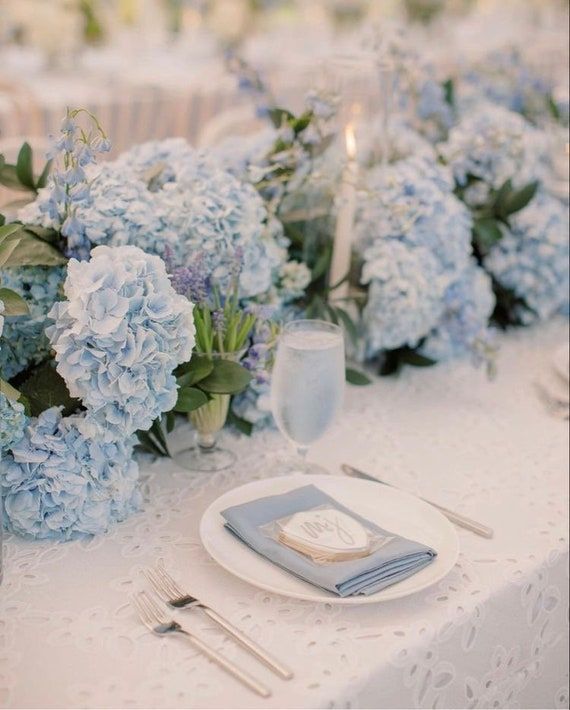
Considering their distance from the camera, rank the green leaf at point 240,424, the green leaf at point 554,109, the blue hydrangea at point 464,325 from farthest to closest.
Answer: the green leaf at point 554,109, the blue hydrangea at point 464,325, the green leaf at point 240,424

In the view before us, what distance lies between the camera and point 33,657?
0.85 meters

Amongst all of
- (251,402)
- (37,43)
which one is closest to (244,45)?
(37,43)

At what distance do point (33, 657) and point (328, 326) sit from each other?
1.60 feet

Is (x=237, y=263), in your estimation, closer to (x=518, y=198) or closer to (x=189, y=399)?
(x=189, y=399)

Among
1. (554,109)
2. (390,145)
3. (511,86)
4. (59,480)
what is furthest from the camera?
(511,86)

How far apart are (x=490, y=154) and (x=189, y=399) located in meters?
0.87

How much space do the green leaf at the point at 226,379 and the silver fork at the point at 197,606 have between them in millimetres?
245

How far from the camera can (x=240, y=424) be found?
51.2 inches

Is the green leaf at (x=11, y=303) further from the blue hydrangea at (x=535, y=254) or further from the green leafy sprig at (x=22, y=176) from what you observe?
the blue hydrangea at (x=535, y=254)

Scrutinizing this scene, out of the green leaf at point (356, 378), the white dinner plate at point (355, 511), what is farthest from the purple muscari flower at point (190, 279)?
the green leaf at point (356, 378)

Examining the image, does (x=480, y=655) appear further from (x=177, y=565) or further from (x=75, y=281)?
(x=75, y=281)

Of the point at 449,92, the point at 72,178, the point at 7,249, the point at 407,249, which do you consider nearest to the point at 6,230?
the point at 7,249

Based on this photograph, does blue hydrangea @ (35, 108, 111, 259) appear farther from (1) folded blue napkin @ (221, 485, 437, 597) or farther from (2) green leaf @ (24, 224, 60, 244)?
(1) folded blue napkin @ (221, 485, 437, 597)

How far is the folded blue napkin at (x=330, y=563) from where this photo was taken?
0.92 meters
